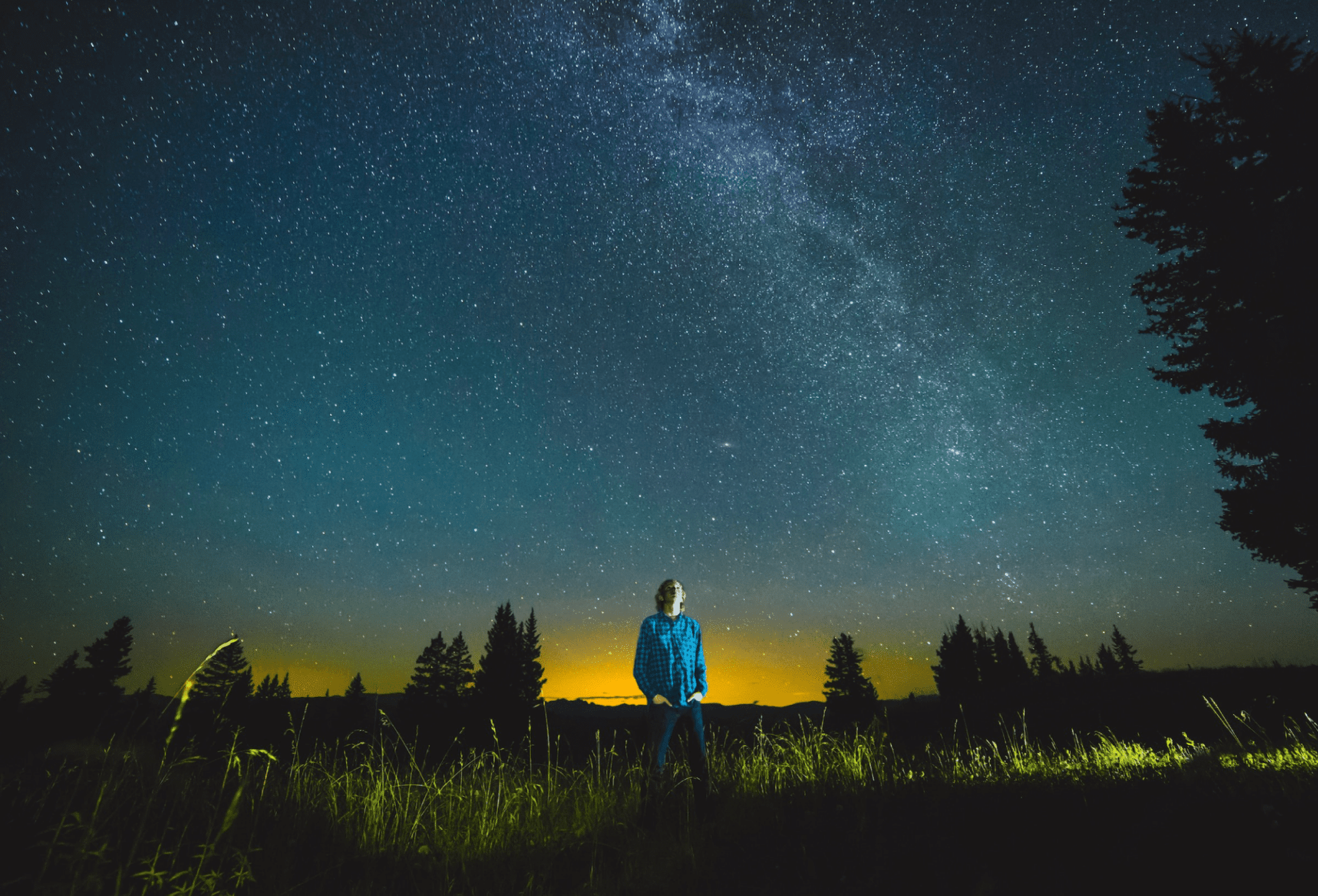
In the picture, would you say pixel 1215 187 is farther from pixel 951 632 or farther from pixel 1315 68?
pixel 951 632

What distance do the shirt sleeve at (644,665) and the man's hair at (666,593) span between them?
0.23 metres

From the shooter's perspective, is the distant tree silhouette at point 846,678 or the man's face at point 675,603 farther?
the distant tree silhouette at point 846,678

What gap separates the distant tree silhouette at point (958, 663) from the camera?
201ft

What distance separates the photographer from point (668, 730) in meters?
4.10

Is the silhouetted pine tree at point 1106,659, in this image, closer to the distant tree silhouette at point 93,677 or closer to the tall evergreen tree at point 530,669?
the tall evergreen tree at point 530,669

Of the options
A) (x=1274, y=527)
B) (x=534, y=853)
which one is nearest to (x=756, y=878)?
(x=534, y=853)

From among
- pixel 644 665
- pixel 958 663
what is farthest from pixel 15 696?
pixel 958 663

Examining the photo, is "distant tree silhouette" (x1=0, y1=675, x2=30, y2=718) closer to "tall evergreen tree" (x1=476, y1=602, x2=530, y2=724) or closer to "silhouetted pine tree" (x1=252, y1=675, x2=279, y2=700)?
"silhouetted pine tree" (x1=252, y1=675, x2=279, y2=700)

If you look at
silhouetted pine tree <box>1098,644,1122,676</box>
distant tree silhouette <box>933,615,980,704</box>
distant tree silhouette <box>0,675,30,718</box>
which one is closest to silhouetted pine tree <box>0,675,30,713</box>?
distant tree silhouette <box>0,675,30,718</box>

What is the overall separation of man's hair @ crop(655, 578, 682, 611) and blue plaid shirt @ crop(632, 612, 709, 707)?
0.40ft

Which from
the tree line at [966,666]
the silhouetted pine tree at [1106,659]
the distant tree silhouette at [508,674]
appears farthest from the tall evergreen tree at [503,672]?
the silhouetted pine tree at [1106,659]

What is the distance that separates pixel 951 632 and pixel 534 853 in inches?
3063

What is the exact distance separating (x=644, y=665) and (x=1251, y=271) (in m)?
12.5

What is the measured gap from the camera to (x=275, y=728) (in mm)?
34781
